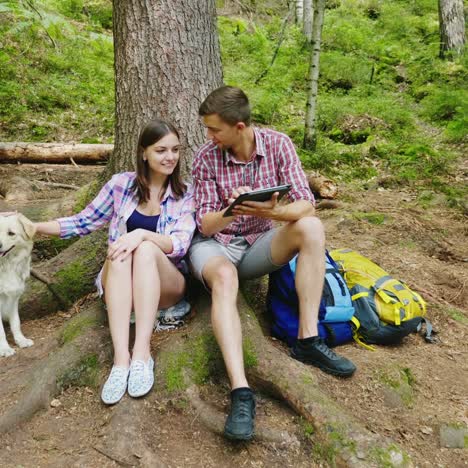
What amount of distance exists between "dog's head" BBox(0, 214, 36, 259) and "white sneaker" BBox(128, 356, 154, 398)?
133cm

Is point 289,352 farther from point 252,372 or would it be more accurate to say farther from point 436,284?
point 436,284

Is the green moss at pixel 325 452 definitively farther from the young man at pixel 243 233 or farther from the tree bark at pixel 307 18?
the tree bark at pixel 307 18

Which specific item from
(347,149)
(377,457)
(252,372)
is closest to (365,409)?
(377,457)

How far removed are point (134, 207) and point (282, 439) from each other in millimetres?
1855

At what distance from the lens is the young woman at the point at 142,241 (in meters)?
2.92

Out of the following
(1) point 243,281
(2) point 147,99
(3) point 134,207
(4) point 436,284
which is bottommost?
(4) point 436,284

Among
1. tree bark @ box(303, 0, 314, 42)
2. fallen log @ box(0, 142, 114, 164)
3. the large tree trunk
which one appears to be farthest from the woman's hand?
→ tree bark @ box(303, 0, 314, 42)

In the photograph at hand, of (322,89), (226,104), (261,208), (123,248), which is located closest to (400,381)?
(261,208)

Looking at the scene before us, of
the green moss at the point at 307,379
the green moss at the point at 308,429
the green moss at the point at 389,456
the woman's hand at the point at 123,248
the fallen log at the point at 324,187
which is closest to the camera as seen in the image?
the green moss at the point at 389,456

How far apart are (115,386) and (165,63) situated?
2557 mm

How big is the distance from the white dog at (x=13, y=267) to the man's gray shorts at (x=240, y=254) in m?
1.22

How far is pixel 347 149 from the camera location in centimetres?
877

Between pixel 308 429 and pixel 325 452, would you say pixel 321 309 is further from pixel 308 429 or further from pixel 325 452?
pixel 325 452

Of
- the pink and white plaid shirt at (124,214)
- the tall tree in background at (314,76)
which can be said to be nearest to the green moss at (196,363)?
the pink and white plaid shirt at (124,214)
